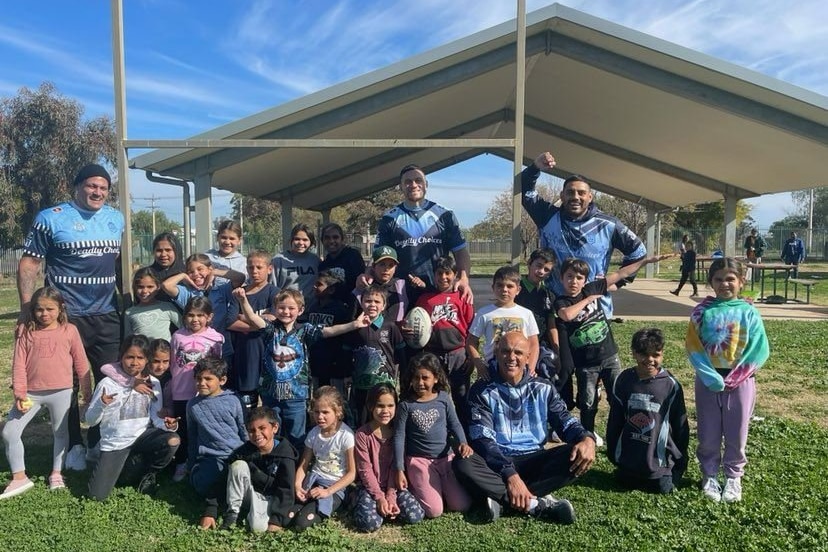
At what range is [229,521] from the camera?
10.7ft

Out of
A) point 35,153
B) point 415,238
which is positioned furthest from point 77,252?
point 35,153

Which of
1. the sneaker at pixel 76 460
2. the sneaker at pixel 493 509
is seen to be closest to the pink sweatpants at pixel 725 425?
the sneaker at pixel 493 509

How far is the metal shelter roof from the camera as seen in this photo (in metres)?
7.08

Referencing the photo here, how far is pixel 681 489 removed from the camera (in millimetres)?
3686

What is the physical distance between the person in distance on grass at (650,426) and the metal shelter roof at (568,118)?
4.49 meters

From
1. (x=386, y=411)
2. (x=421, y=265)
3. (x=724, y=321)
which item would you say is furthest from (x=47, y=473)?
(x=724, y=321)

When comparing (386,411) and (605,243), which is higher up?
(605,243)

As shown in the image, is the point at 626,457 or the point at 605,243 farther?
the point at 605,243

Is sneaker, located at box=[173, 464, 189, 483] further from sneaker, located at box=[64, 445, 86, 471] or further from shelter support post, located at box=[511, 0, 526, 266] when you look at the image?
shelter support post, located at box=[511, 0, 526, 266]

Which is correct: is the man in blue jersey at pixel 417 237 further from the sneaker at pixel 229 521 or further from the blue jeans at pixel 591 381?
the sneaker at pixel 229 521

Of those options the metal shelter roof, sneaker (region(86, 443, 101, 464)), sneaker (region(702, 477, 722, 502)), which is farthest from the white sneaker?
the metal shelter roof

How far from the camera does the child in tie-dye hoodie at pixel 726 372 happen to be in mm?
3547

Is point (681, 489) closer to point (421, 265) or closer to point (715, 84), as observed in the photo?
point (421, 265)

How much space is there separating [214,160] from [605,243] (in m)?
5.57
